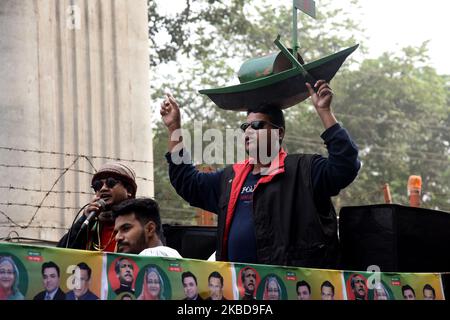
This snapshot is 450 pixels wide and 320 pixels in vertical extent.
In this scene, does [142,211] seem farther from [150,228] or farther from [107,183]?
[107,183]

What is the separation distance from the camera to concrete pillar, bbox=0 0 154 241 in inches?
412

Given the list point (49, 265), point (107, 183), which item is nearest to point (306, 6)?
point (107, 183)

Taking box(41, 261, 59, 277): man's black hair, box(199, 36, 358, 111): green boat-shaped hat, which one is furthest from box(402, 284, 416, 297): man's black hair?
box(41, 261, 59, 277): man's black hair

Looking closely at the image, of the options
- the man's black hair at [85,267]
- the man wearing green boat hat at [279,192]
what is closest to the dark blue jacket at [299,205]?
the man wearing green boat hat at [279,192]

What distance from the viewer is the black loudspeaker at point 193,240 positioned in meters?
7.19

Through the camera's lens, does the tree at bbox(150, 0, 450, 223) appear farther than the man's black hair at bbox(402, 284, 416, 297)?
Yes

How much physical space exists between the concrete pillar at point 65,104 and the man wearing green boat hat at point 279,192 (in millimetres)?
3795

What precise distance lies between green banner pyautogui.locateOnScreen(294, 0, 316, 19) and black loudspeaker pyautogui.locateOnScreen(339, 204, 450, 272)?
1.19 meters

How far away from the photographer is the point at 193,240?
7.22 m

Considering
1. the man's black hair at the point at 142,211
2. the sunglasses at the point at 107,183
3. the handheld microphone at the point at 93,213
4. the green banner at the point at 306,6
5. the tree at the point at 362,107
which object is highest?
the tree at the point at 362,107

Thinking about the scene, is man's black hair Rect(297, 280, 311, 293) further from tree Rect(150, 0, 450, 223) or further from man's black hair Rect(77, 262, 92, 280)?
tree Rect(150, 0, 450, 223)

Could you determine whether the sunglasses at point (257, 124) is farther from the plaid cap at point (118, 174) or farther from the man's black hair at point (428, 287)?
the man's black hair at point (428, 287)

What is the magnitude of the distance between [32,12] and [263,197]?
5.44 metres
